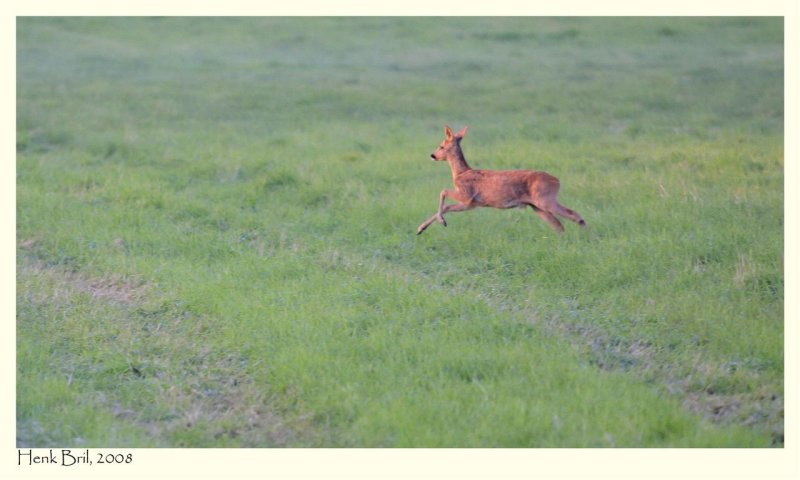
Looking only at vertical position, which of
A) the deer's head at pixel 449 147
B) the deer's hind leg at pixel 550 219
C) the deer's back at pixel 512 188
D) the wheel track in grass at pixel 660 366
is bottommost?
the wheel track in grass at pixel 660 366

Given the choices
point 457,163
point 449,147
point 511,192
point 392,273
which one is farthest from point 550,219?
Result: point 392,273

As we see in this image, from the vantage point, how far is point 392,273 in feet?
27.0

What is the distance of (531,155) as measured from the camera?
1211cm

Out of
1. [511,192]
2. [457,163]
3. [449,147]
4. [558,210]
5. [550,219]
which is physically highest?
[449,147]

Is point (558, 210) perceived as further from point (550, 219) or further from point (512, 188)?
point (512, 188)

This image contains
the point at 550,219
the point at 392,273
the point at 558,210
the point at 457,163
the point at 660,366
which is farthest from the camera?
the point at 457,163

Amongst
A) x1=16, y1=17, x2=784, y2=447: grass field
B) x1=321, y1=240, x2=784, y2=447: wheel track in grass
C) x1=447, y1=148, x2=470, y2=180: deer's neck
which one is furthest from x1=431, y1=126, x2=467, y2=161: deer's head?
x1=321, y1=240, x2=784, y2=447: wheel track in grass

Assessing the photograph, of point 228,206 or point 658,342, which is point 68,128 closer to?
point 228,206

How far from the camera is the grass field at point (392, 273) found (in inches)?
230

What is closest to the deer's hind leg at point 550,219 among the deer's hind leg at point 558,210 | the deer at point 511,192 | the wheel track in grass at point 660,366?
the deer at point 511,192

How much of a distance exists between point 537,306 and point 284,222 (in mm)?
3344

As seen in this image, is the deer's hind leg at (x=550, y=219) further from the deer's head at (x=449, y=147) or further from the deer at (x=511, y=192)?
the deer's head at (x=449, y=147)

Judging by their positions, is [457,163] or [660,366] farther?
[457,163]

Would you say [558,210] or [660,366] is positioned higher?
[558,210]
